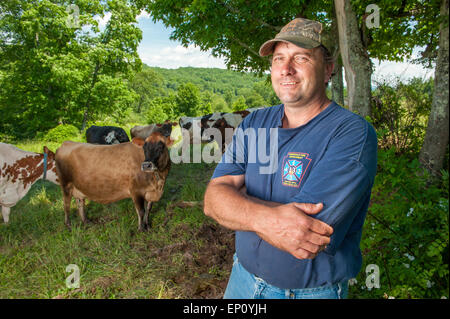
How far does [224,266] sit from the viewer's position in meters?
3.68

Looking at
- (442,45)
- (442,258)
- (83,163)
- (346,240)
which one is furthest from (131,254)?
(442,45)

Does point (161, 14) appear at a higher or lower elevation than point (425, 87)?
higher

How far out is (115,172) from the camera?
203 inches

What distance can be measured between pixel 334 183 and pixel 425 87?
189 inches

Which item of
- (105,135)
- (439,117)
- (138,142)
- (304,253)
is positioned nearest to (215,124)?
(105,135)

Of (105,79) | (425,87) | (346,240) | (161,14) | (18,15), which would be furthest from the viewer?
(105,79)

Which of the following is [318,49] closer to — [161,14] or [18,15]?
[161,14]

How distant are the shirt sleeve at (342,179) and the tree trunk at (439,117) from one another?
274cm

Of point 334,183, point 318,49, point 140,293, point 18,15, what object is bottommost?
point 140,293

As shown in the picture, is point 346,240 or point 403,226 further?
point 403,226

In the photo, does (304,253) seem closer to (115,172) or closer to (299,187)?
(299,187)

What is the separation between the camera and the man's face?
Answer: 4.83 feet

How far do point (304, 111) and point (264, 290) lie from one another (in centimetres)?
101

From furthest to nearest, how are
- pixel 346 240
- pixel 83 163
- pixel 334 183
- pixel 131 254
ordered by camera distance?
pixel 83 163 < pixel 131 254 < pixel 346 240 < pixel 334 183
